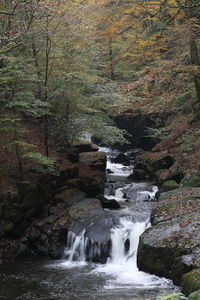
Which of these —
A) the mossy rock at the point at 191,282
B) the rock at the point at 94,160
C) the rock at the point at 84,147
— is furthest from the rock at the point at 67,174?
the mossy rock at the point at 191,282

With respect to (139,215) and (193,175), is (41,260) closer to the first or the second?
(139,215)

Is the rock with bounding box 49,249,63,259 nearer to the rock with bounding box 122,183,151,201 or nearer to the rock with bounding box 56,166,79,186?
the rock with bounding box 56,166,79,186

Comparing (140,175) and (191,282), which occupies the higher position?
(140,175)

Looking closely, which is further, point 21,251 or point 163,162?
point 163,162

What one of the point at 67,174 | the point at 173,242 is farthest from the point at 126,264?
the point at 67,174

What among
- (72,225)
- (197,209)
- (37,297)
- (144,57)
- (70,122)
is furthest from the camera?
(144,57)

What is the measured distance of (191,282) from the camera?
22.4ft

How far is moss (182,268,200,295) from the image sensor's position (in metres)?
6.66

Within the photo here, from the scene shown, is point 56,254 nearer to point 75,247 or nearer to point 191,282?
point 75,247

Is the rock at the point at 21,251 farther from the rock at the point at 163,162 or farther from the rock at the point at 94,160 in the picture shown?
the rock at the point at 163,162

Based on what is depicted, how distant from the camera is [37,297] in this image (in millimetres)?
8188

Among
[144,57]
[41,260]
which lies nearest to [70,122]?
[41,260]

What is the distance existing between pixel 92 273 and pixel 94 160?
9136 mm

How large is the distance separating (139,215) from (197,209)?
2.96 meters
